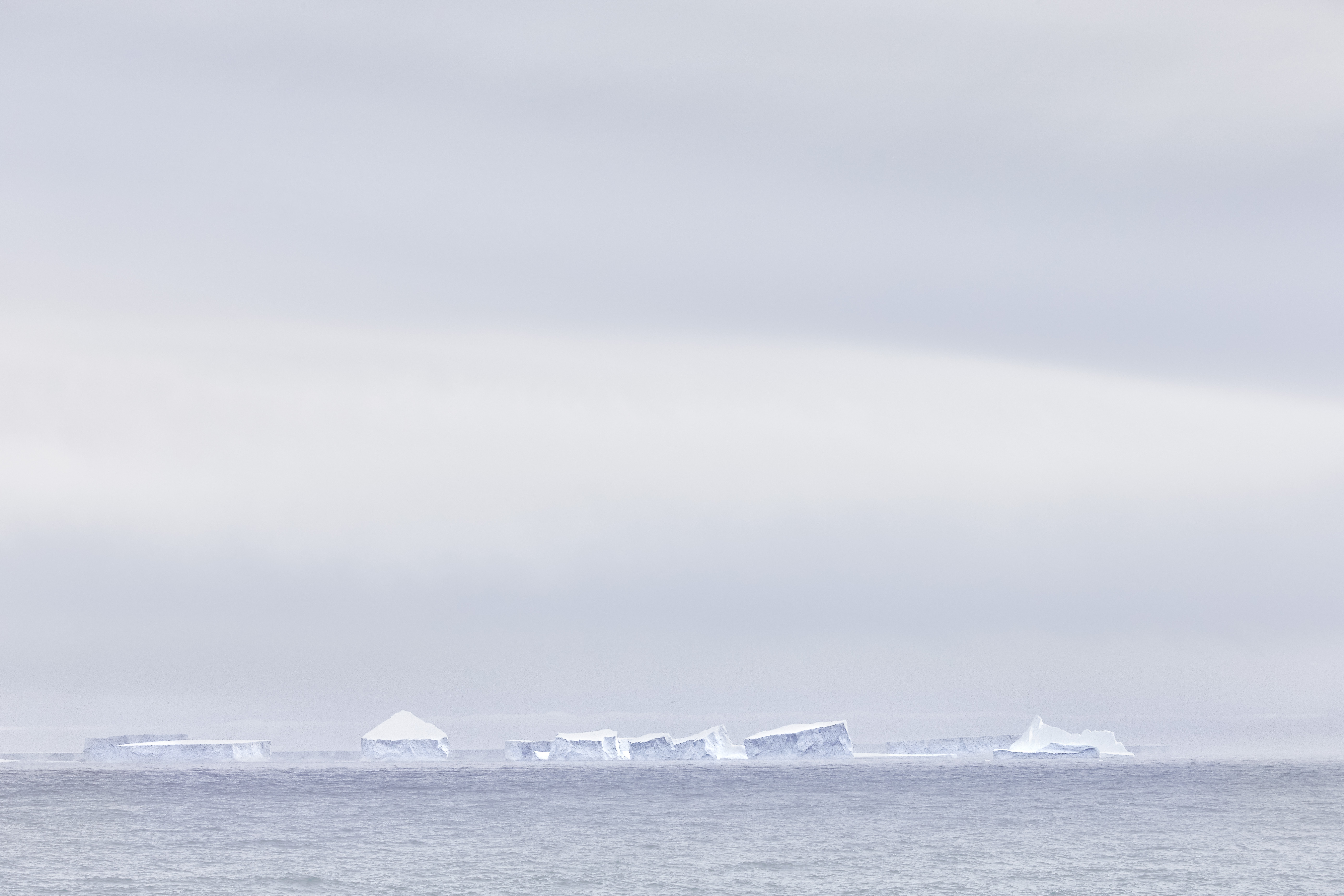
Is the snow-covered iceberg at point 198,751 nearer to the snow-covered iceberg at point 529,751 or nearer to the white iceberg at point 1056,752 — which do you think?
the snow-covered iceberg at point 529,751

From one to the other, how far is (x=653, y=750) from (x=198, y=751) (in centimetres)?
4918

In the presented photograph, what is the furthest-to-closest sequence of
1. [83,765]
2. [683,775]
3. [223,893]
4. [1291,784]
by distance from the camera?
[83,765] → [683,775] → [1291,784] → [223,893]

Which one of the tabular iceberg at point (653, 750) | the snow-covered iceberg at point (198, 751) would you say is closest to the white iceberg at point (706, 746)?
the tabular iceberg at point (653, 750)

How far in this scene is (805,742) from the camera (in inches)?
4938

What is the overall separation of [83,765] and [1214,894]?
160m

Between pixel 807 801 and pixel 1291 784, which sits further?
pixel 1291 784

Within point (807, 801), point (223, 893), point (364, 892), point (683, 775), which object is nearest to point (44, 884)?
point (223, 893)

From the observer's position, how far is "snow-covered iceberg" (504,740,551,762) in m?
141

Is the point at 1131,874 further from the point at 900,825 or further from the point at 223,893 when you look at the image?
the point at 223,893

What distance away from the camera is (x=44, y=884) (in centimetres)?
4403

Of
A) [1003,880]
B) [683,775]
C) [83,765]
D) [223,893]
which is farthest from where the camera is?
[83,765]

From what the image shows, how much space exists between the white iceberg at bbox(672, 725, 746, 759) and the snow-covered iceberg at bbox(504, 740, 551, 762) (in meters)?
13.3

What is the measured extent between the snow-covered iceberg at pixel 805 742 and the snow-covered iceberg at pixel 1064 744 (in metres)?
28.7

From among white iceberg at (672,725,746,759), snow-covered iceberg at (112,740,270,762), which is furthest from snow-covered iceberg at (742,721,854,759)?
snow-covered iceberg at (112,740,270,762)
